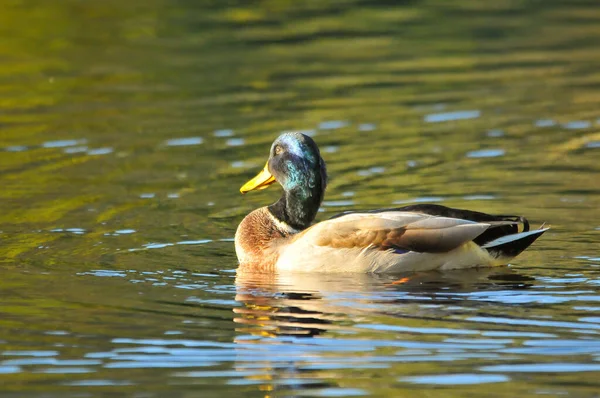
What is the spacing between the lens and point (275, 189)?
46.0 feet

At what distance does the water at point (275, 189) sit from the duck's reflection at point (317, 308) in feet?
0.10

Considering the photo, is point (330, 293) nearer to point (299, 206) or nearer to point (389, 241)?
point (389, 241)

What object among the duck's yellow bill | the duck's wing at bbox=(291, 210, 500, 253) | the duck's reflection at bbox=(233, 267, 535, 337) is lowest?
the duck's reflection at bbox=(233, 267, 535, 337)

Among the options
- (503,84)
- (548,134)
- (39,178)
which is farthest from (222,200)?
(503,84)

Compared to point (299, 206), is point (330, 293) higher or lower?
lower

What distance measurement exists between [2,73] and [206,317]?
11450mm

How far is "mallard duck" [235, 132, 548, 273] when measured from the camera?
1031 centimetres

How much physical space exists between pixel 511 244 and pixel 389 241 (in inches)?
39.2

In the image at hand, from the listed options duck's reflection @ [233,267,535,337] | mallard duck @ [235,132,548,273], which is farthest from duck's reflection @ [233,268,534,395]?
mallard duck @ [235,132,548,273]

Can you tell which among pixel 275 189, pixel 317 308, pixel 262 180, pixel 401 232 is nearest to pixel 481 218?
pixel 401 232

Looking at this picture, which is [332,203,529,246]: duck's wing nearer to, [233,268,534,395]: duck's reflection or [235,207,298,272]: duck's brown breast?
[233,268,534,395]: duck's reflection

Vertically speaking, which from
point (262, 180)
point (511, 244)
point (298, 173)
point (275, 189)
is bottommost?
point (275, 189)

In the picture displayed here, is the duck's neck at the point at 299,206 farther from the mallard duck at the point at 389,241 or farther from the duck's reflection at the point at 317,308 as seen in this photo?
the duck's reflection at the point at 317,308

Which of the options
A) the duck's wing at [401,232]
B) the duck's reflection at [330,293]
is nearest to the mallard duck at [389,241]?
the duck's wing at [401,232]
